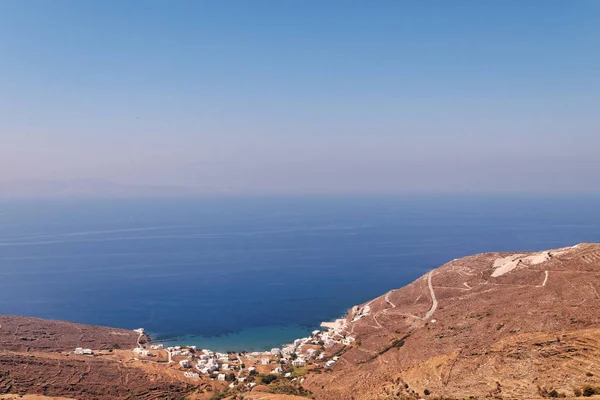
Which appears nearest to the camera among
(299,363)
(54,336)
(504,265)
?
A: (299,363)

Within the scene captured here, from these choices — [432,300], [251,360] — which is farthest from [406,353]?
[251,360]

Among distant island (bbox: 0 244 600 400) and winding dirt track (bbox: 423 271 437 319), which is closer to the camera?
distant island (bbox: 0 244 600 400)

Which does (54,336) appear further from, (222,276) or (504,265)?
(504,265)

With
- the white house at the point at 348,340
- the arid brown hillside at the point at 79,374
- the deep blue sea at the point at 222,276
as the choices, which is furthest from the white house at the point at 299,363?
the deep blue sea at the point at 222,276

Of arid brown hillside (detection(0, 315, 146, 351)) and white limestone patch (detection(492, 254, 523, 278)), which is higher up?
white limestone patch (detection(492, 254, 523, 278))

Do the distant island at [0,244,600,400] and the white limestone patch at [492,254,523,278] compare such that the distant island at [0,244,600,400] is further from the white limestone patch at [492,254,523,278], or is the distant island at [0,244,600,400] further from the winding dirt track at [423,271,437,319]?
the white limestone patch at [492,254,523,278]

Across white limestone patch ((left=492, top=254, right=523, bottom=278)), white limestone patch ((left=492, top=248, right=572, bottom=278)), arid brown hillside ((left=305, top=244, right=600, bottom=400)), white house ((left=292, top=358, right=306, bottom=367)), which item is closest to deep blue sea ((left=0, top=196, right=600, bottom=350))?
white house ((left=292, top=358, right=306, bottom=367))

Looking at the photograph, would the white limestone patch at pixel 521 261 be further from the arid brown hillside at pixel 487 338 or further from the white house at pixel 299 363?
the white house at pixel 299 363
